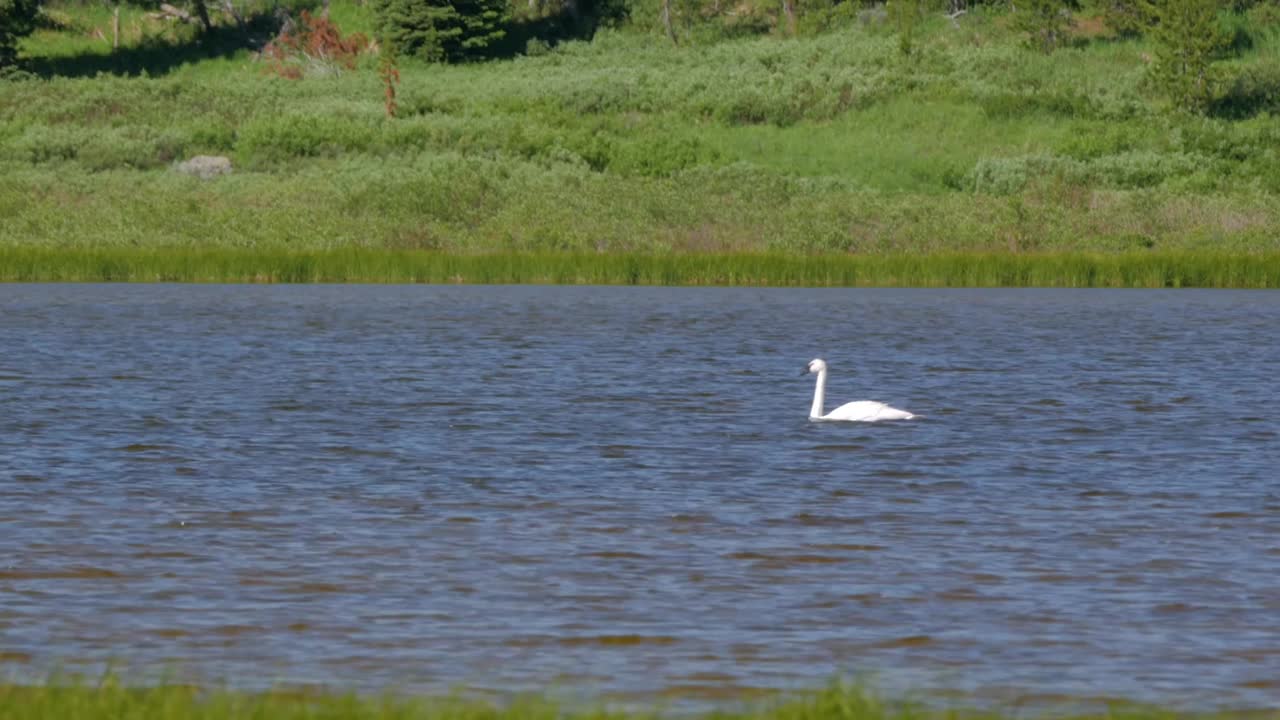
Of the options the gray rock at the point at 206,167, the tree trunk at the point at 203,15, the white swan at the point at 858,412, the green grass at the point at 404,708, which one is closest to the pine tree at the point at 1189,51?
the gray rock at the point at 206,167

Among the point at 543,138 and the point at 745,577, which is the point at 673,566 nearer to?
the point at 745,577

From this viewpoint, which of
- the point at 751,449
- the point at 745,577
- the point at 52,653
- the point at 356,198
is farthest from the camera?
the point at 356,198

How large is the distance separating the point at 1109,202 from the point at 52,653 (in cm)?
5112

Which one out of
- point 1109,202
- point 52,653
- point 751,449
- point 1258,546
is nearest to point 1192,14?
point 1109,202

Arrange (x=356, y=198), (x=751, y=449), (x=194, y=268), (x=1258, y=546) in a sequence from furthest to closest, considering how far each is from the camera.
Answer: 1. (x=356, y=198)
2. (x=194, y=268)
3. (x=751, y=449)
4. (x=1258, y=546)

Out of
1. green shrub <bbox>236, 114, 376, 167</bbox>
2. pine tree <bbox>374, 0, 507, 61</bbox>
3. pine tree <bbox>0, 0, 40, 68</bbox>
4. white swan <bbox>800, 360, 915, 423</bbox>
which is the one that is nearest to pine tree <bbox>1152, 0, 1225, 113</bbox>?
pine tree <bbox>374, 0, 507, 61</bbox>

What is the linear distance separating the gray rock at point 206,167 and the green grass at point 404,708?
57.0 m

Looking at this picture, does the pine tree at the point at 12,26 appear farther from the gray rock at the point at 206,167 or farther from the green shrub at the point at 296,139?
the gray rock at the point at 206,167

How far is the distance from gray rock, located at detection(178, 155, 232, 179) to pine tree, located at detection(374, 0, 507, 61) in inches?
654

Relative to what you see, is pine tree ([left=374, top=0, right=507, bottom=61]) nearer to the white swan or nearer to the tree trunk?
the tree trunk

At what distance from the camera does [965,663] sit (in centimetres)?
1083

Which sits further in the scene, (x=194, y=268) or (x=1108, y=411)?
(x=194, y=268)

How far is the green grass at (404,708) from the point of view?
27.3ft

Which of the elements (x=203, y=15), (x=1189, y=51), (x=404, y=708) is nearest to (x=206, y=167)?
(x=203, y=15)
